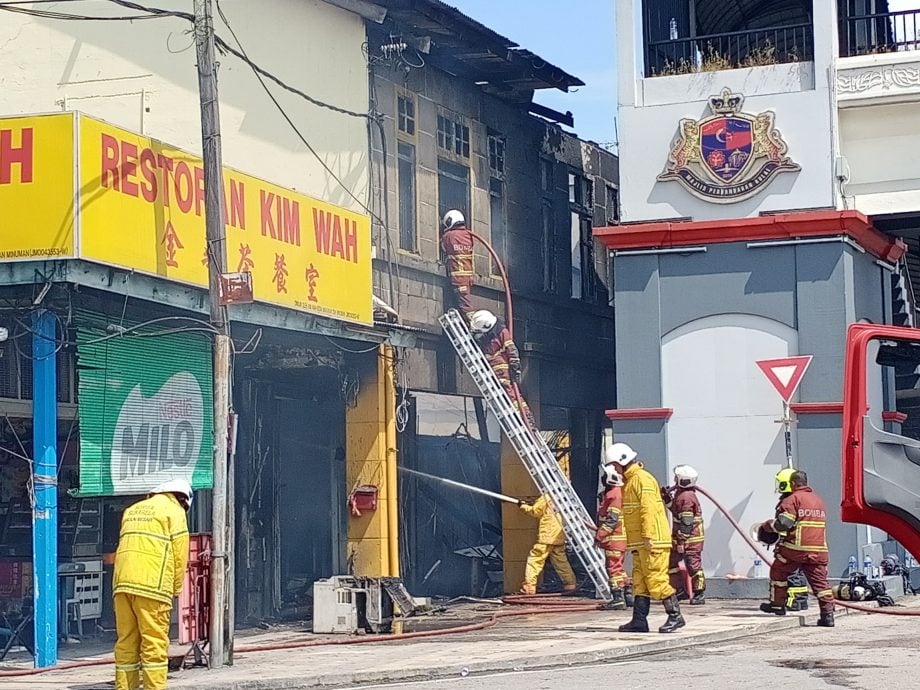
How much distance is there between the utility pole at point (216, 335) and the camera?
1342 centimetres

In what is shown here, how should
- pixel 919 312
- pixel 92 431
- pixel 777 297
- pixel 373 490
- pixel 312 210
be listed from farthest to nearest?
pixel 919 312
pixel 777 297
pixel 373 490
pixel 312 210
pixel 92 431

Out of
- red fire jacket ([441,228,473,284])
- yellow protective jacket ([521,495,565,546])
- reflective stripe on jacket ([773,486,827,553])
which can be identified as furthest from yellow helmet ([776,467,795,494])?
red fire jacket ([441,228,473,284])

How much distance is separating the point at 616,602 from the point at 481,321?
458cm

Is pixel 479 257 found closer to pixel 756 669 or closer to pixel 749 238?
pixel 749 238

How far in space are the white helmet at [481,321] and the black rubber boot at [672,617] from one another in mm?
6843

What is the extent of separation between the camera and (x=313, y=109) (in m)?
19.5

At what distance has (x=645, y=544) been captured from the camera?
14836mm

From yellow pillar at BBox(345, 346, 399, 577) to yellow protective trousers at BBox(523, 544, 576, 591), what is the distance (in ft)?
7.23

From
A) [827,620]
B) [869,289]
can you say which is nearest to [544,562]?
[827,620]

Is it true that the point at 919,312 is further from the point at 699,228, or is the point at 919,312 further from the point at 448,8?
the point at 448,8

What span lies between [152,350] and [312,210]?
2.81 m

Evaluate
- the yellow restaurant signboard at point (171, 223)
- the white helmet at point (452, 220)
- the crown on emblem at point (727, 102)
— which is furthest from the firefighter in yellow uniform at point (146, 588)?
the crown on emblem at point (727, 102)

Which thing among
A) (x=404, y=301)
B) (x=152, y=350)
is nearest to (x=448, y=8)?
(x=404, y=301)

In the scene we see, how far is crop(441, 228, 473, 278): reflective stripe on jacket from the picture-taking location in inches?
848
